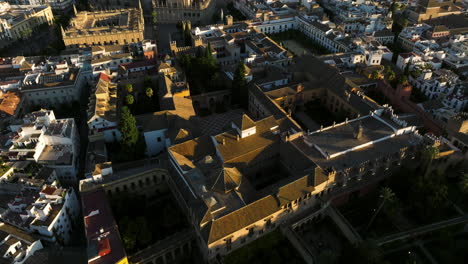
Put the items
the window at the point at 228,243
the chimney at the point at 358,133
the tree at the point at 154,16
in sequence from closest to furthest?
A: the window at the point at 228,243, the chimney at the point at 358,133, the tree at the point at 154,16

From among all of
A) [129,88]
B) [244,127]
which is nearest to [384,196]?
[244,127]

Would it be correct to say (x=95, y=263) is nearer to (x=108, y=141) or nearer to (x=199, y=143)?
(x=199, y=143)

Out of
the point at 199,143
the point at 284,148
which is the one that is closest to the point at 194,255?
the point at 199,143

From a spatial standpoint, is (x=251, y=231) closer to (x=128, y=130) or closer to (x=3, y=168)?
(x=128, y=130)

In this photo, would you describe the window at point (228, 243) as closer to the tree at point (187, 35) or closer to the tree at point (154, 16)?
the tree at point (187, 35)

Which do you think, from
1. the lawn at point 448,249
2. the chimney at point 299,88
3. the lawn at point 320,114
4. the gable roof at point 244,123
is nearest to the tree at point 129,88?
the gable roof at point 244,123

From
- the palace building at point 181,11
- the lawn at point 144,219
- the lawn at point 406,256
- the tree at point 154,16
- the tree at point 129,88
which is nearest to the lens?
the lawn at point 406,256

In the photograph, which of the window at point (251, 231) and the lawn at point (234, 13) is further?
the lawn at point (234, 13)

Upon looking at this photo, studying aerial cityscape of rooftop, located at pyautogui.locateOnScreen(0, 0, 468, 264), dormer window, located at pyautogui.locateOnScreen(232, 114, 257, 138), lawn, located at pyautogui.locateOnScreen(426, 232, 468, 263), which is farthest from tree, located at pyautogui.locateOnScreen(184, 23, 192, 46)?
lawn, located at pyautogui.locateOnScreen(426, 232, 468, 263)
